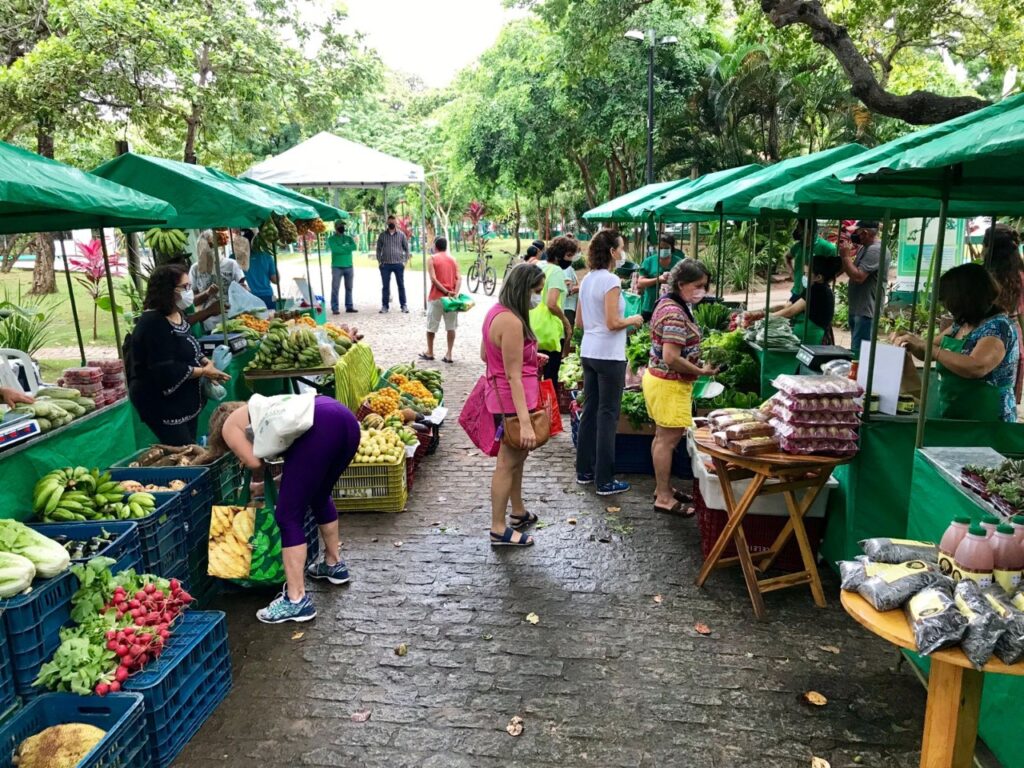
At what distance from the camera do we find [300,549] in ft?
14.6

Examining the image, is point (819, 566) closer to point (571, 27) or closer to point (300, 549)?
point (300, 549)

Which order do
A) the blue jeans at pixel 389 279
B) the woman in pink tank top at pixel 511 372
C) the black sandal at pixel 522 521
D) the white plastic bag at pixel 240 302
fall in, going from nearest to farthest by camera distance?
the woman in pink tank top at pixel 511 372 → the black sandal at pixel 522 521 → the white plastic bag at pixel 240 302 → the blue jeans at pixel 389 279

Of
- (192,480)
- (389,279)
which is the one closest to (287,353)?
(192,480)

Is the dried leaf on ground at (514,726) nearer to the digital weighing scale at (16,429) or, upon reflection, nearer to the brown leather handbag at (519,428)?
the brown leather handbag at (519,428)

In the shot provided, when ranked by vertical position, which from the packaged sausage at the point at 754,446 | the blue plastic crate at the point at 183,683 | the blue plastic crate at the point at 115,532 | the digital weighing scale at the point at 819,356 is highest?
the digital weighing scale at the point at 819,356

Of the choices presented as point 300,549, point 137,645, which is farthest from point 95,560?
point 300,549

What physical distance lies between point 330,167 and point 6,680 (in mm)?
11159

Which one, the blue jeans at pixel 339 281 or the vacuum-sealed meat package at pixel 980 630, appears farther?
the blue jeans at pixel 339 281

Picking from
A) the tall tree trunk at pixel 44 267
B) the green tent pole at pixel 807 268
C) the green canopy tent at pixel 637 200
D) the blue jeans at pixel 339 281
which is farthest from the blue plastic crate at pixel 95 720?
the tall tree trunk at pixel 44 267

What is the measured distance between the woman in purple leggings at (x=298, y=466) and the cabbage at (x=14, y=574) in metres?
1.14

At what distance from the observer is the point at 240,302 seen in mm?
9062

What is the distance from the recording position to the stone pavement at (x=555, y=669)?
11.2ft

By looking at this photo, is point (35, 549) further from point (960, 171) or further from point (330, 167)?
point (330, 167)

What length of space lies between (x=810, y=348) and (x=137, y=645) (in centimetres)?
501
